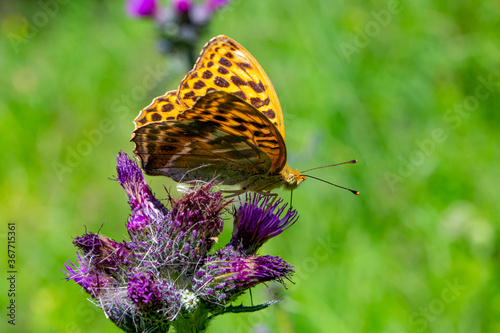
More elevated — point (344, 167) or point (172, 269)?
point (344, 167)

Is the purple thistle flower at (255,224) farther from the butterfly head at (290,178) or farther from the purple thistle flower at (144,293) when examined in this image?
the purple thistle flower at (144,293)

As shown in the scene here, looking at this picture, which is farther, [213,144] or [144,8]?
[144,8]

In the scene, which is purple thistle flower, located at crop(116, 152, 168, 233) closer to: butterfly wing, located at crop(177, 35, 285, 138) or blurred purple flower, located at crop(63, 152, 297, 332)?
blurred purple flower, located at crop(63, 152, 297, 332)

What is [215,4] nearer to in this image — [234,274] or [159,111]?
[159,111]

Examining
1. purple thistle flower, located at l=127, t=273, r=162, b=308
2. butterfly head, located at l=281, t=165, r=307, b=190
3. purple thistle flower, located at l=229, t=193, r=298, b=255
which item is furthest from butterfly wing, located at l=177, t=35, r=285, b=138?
purple thistle flower, located at l=127, t=273, r=162, b=308

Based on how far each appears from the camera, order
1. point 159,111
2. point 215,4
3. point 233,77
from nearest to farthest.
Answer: point 159,111 → point 233,77 → point 215,4

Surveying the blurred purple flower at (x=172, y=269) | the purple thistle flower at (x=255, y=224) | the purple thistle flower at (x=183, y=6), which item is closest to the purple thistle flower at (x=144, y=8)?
the purple thistle flower at (x=183, y=6)

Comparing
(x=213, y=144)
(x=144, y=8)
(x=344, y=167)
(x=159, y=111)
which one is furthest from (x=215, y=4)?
(x=213, y=144)
